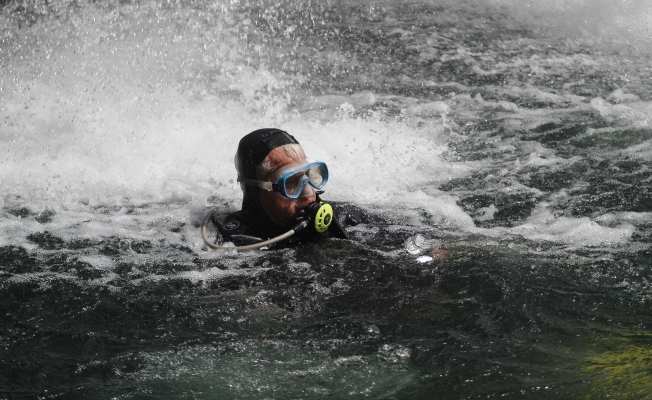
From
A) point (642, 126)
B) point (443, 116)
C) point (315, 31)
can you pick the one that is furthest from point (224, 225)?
point (315, 31)

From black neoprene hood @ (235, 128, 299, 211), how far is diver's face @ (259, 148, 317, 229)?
0.15ft

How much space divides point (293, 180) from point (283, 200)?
0.13 meters

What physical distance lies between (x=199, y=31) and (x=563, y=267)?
20.3ft

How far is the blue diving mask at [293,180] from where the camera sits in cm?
432

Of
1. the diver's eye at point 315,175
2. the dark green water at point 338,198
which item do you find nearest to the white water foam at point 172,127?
A: the dark green water at point 338,198

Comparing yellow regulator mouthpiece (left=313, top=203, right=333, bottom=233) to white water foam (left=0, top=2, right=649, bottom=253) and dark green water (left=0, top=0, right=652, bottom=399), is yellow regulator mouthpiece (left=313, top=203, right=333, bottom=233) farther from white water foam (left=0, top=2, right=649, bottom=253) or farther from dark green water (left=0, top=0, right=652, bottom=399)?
white water foam (left=0, top=2, right=649, bottom=253)

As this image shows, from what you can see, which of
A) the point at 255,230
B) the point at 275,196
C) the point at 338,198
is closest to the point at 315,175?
the point at 275,196

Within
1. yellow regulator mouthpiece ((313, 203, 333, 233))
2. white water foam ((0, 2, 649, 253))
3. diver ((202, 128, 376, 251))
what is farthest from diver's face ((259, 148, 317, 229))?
white water foam ((0, 2, 649, 253))

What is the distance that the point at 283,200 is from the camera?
441cm

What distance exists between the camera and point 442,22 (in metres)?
9.99

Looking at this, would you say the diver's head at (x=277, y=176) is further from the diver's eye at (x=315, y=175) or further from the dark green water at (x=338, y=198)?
the dark green water at (x=338, y=198)

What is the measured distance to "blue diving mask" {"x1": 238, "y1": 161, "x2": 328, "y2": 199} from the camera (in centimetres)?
432

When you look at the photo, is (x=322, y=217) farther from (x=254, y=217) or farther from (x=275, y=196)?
(x=254, y=217)

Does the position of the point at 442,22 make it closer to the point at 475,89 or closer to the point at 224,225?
the point at 475,89
